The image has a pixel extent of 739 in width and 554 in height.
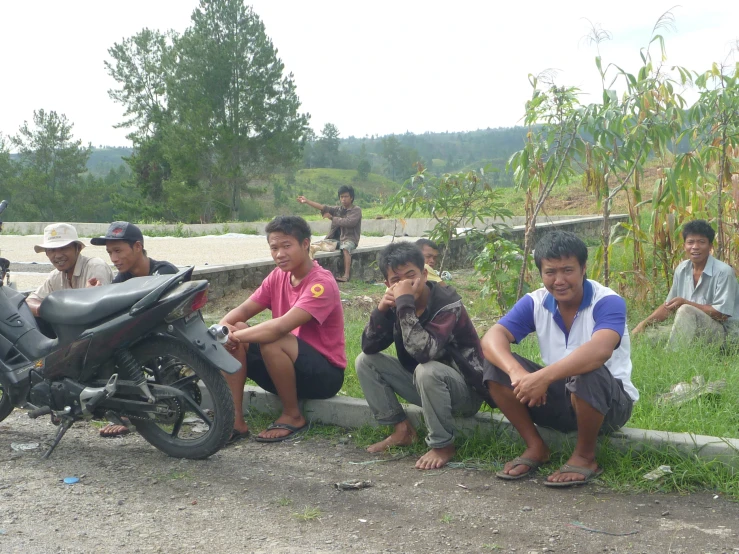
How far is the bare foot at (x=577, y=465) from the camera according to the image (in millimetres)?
3553

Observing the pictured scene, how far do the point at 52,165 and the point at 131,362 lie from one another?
208 feet

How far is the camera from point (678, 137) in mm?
6578

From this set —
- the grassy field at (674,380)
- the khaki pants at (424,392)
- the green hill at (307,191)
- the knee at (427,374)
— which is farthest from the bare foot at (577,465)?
the green hill at (307,191)

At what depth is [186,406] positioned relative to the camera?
4094 millimetres

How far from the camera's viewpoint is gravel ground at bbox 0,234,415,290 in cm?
1340

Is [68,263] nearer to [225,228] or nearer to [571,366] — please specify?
[571,366]

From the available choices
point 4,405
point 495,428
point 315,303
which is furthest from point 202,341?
point 495,428

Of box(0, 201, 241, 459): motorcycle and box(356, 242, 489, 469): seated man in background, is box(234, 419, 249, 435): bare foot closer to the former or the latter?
box(0, 201, 241, 459): motorcycle

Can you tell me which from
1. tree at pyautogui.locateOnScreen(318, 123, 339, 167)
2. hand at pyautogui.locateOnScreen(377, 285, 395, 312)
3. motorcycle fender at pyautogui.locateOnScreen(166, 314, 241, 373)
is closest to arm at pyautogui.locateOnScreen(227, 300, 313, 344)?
motorcycle fender at pyautogui.locateOnScreen(166, 314, 241, 373)

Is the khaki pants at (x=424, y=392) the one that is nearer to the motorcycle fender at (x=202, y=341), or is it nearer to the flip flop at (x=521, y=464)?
the flip flop at (x=521, y=464)

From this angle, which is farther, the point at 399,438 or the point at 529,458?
the point at 399,438

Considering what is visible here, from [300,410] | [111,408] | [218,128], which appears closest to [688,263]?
[300,410]

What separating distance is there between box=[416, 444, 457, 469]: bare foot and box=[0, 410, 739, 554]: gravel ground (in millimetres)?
53

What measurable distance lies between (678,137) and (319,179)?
80811 mm
